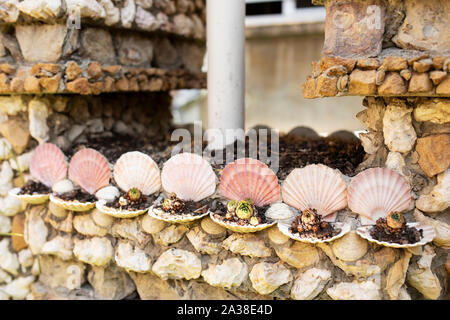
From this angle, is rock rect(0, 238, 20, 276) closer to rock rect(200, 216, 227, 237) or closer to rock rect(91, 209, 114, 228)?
rock rect(91, 209, 114, 228)

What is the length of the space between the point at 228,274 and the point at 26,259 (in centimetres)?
157

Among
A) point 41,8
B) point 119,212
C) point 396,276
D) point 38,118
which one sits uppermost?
point 41,8

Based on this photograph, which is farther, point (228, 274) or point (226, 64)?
point (226, 64)

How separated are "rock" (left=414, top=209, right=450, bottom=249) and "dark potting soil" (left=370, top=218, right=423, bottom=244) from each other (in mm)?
142

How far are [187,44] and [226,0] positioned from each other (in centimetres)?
115

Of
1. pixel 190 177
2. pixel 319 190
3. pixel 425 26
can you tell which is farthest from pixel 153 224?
pixel 425 26

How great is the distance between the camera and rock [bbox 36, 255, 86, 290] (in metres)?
2.79

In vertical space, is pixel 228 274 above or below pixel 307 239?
below

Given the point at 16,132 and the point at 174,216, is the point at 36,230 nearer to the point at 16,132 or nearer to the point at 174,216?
the point at 16,132

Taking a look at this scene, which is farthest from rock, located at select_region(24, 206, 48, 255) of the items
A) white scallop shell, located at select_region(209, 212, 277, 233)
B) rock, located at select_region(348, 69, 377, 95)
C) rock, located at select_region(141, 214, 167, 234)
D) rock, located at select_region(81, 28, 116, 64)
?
rock, located at select_region(348, 69, 377, 95)

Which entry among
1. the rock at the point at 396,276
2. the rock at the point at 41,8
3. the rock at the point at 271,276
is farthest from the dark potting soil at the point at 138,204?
the rock at the point at 396,276

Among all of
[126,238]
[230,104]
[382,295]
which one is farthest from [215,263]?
[230,104]

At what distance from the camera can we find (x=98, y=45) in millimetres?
2906

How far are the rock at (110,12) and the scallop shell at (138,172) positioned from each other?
981 millimetres
